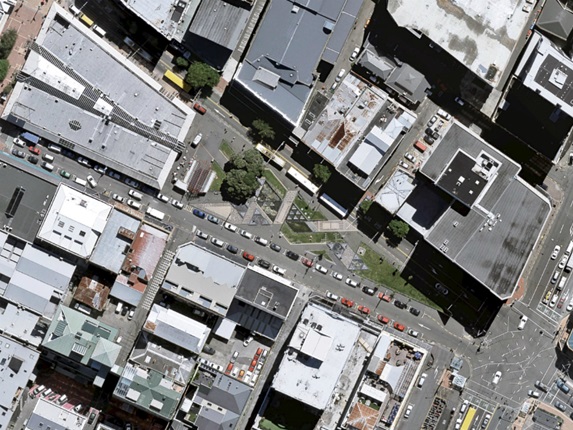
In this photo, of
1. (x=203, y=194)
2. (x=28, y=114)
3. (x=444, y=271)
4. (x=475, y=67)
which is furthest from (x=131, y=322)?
(x=475, y=67)

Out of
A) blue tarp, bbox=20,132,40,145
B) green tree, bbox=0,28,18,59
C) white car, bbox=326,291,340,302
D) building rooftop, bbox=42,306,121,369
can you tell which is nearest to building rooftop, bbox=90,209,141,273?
building rooftop, bbox=42,306,121,369

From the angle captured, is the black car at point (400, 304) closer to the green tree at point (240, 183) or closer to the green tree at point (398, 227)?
the green tree at point (398, 227)

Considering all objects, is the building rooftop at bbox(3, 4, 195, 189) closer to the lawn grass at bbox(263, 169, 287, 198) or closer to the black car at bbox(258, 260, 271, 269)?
the lawn grass at bbox(263, 169, 287, 198)

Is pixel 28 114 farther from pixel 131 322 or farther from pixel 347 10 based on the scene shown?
pixel 347 10

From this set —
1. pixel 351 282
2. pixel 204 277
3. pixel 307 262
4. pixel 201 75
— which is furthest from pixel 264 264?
pixel 201 75

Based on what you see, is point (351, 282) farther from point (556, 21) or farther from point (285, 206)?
point (556, 21)

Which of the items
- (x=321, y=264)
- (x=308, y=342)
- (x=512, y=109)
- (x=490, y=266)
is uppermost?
(x=512, y=109)

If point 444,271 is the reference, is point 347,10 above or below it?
above
